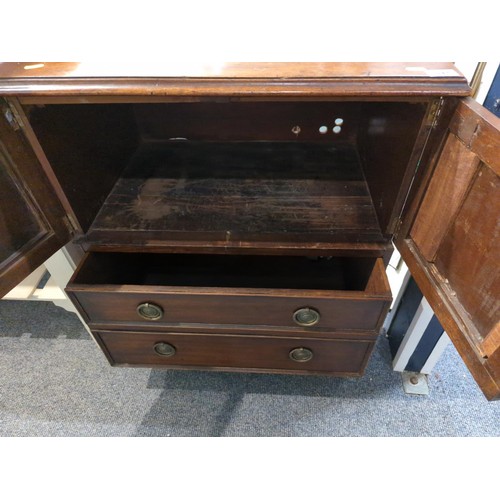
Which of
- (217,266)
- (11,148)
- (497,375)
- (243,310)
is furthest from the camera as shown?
(217,266)

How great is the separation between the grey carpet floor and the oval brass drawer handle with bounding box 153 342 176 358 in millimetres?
311

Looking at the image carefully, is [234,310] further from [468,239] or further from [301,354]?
[468,239]

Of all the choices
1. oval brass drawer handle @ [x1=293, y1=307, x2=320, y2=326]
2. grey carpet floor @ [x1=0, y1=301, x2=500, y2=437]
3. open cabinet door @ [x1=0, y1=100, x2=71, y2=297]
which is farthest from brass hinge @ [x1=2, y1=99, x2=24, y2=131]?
grey carpet floor @ [x1=0, y1=301, x2=500, y2=437]

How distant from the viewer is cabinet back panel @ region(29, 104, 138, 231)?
22.5 inches

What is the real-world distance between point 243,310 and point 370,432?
56 centimetres

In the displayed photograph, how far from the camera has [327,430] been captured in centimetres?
93

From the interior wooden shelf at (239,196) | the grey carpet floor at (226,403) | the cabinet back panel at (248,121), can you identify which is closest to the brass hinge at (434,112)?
the interior wooden shelf at (239,196)

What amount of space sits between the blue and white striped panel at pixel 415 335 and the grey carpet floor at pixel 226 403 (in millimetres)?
73

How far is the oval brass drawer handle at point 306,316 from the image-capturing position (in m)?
0.63

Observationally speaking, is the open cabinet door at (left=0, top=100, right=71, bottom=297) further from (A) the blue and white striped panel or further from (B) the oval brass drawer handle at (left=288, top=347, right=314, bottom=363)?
(A) the blue and white striped panel

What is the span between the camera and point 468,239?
456 mm

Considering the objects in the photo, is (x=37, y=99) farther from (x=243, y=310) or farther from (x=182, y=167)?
(x=243, y=310)

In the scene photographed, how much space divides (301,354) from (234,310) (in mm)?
195

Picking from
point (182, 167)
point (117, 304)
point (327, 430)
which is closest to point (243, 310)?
point (117, 304)
